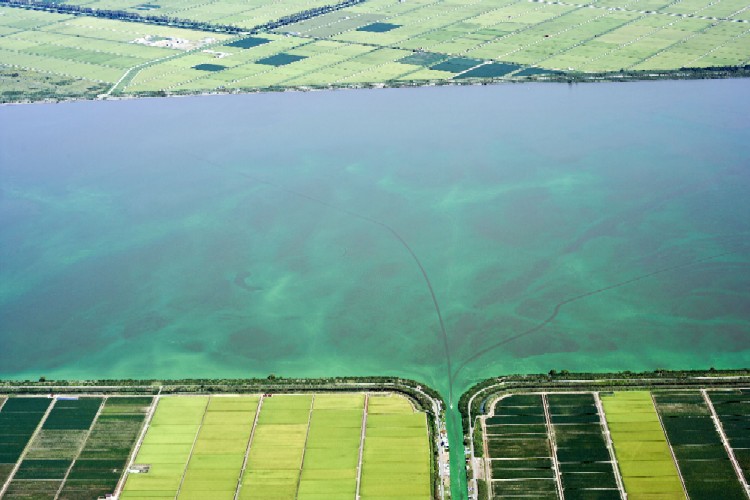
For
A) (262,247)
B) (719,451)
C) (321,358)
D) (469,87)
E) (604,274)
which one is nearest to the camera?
(719,451)

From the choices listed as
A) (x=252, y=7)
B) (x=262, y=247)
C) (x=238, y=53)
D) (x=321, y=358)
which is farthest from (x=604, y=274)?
(x=252, y=7)

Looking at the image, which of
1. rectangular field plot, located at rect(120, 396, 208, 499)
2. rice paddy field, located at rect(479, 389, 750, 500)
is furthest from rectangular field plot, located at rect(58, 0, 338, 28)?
rice paddy field, located at rect(479, 389, 750, 500)

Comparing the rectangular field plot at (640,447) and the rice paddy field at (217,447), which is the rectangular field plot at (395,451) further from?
the rectangular field plot at (640,447)

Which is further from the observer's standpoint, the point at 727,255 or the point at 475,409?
the point at 727,255

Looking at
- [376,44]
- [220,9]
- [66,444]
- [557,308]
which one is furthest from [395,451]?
[220,9]

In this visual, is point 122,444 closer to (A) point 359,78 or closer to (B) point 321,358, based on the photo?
(B) point 321,358

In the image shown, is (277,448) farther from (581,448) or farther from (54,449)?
(581,448)
